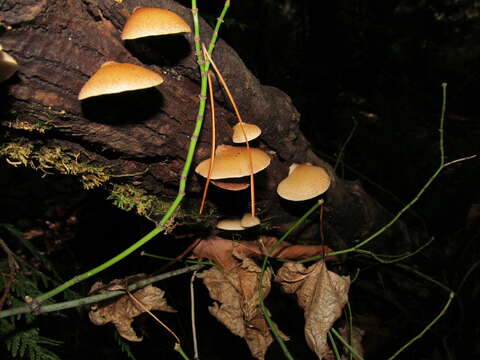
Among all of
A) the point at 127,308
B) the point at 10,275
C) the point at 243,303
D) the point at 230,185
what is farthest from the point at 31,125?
the point at 243,303

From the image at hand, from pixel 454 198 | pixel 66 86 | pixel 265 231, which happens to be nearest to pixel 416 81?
pixel 454 198

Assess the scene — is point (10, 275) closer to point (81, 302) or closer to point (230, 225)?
point (81, 302)

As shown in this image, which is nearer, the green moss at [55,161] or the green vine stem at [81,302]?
the green vine stem at [81,302]

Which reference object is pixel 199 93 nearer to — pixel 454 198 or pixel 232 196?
pixel 232 196

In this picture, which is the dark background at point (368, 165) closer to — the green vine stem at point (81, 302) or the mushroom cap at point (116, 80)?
the green vine stem at point (81, 302)

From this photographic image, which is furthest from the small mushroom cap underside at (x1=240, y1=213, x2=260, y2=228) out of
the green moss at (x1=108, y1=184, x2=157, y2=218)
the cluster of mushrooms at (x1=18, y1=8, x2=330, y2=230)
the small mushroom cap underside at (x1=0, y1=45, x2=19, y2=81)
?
the small mushroom cap underside at (x1=0, y1=45, x2=19, y2=81)

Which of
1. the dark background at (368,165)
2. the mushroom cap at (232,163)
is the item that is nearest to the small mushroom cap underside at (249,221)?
the mushroom cap at (232,163)
